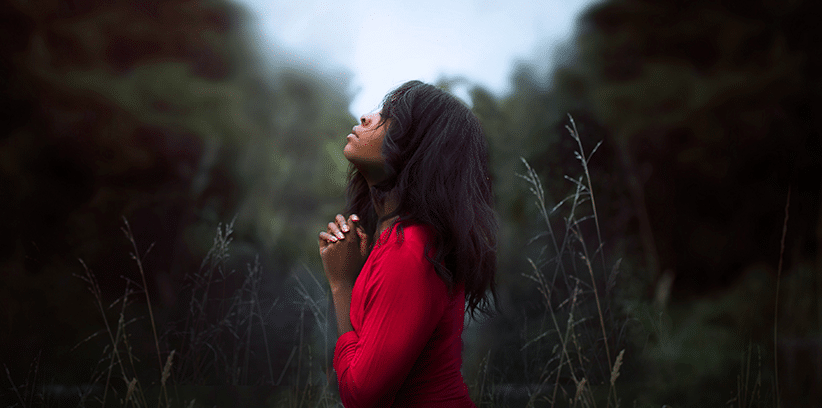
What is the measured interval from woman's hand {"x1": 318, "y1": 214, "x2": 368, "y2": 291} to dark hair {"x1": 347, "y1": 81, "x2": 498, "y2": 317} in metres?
0.09

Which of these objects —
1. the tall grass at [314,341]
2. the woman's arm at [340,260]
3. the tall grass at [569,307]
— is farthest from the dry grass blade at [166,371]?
the tall grass at [569,307]

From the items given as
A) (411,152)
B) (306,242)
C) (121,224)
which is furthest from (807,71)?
(121,224)

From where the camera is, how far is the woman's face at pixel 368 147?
74 centimetres

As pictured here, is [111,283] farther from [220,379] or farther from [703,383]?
[703,383]

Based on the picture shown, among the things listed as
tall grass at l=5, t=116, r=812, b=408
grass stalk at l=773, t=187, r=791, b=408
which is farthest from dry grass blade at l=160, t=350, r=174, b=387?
grass stalk at l=773, t=187, r=791, b=408

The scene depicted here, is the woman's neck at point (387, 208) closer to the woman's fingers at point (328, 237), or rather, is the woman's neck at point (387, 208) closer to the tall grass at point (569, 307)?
the woman's fingers at point (328, 237)

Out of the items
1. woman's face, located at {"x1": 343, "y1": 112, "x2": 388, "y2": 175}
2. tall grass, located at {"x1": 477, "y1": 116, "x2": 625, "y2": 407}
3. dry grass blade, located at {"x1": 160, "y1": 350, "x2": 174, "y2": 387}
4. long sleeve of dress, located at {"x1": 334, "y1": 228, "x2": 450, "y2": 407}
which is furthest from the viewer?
tall grass, located at {"x1": 477, "y1": 116, "x2": 625, "y2": 407}

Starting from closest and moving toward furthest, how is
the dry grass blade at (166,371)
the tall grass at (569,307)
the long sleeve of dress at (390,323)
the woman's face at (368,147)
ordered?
the long sleeve of dress at (390,323)
the woman's face at (368,147)
the dry grass blade at (166,371)
the tall grass at (569,307)

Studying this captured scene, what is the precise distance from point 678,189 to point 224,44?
5.42 ft

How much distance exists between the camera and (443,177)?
0.72m

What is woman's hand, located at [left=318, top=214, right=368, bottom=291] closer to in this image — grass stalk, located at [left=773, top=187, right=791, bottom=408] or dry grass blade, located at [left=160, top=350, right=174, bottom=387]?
dry grass blade, located at [left=160, top=350, right=174, bottom=387]

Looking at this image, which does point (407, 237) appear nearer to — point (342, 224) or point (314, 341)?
point (342, 224)

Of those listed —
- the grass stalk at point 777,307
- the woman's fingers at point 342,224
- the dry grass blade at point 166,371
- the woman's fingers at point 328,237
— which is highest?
the woman's fingers at point 342,224

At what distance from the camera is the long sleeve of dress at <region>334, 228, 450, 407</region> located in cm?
61
